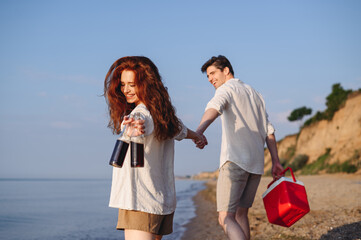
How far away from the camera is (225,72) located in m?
3.94

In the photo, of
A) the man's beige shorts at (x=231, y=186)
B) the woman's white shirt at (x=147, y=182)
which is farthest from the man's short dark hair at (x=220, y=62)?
the woman's white shirt at (x=147, y=182)

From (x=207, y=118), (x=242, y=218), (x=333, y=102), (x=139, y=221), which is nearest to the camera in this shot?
(x=139, y=221)

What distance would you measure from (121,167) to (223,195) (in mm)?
1510

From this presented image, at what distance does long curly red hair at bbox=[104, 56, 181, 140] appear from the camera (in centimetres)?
226

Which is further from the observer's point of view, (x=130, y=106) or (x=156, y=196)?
(x=130, y=106)

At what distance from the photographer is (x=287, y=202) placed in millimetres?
3215

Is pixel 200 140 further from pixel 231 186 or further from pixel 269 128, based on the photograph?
pixel 269 128

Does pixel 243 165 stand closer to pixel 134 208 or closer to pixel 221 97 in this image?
pixel 221 97

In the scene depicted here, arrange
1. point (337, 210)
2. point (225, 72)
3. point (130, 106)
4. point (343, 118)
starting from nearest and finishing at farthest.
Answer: point (130, 106) → point (225, 72) → point (337, 210) → point (343, 118)

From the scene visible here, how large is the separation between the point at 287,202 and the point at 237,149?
2.10 ft

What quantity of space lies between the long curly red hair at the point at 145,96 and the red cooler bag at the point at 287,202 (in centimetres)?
140

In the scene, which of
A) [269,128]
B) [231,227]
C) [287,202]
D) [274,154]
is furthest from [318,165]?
[231,227]

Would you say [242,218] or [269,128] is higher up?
[269,128]

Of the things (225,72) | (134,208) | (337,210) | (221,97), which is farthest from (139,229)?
(337,210)
